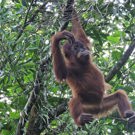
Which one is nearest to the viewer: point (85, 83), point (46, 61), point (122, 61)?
point (46, 61)

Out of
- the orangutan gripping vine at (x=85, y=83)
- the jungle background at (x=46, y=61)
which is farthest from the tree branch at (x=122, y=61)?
the orangutan gripping vine at (x=85, y=83)

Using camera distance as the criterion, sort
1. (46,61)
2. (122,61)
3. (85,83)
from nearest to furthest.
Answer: (46,61) → (122,61) → (85,83)

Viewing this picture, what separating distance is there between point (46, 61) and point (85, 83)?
85 cm

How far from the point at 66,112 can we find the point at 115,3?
127 centimetres

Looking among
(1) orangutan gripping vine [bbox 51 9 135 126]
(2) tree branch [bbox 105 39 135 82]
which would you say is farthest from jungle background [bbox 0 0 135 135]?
(1) orangutan gripping vine [bbox 51 9 135 126]

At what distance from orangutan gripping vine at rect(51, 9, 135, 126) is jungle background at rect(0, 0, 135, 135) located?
0.12 meters

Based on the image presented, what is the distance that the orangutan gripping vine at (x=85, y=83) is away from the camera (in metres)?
4.19

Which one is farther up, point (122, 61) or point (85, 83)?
point (122, 61)

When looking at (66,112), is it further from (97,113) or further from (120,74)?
(120,74)

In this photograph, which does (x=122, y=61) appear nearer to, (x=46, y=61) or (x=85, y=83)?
(x=85, y=83)

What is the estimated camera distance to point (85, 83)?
4328 millimetres

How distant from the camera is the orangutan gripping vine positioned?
4191mm

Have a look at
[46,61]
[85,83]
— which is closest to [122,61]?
[85,83]

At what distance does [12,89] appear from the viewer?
4285 millimetres
